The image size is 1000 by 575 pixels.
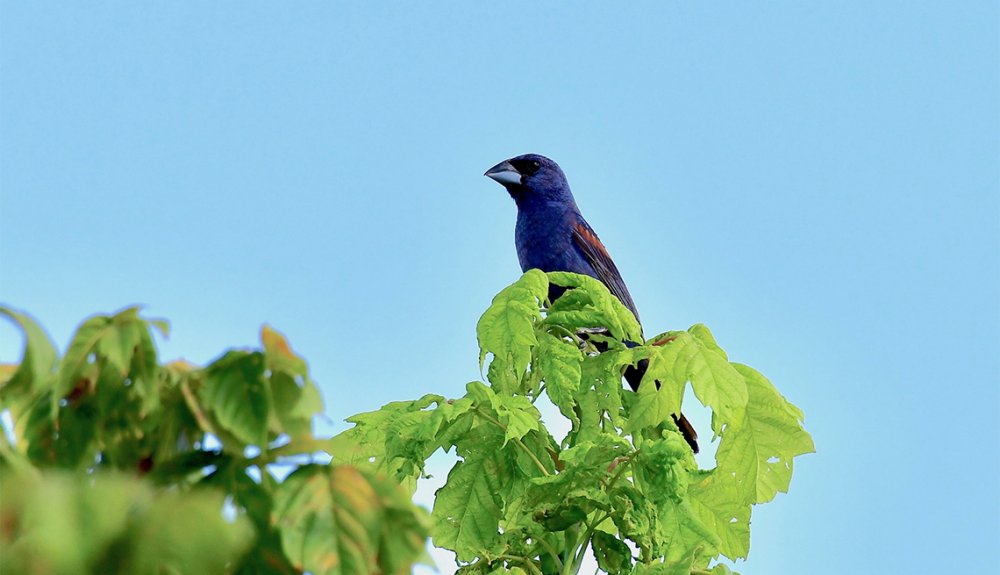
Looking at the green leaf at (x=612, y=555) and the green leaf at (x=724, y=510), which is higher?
the green leaf at (x=724, y=510)

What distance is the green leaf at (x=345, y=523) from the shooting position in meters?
1.71

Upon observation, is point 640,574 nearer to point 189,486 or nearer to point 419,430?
point 419,430

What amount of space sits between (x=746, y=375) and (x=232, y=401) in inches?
104

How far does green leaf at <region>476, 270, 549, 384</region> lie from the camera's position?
A: 13.1 feet

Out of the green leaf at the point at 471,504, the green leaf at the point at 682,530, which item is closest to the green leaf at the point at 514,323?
the green leaf at the point at 471,504

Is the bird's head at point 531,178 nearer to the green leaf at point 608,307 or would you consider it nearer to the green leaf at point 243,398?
the green leaf at point 608,307

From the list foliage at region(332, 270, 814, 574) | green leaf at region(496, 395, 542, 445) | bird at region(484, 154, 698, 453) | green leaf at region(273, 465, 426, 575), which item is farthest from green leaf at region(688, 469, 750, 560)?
bird at region(484, 154, 698, 453)

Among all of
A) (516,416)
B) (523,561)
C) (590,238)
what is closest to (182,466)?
(516,416)

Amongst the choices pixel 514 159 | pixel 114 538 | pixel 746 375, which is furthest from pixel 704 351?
pixel 514 159

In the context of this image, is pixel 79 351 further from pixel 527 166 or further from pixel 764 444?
pixel 527 166

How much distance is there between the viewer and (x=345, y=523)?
1739 millimetres

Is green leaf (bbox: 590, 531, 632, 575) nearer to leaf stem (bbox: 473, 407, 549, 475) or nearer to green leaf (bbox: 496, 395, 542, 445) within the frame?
leaf stem (bbox: 473, 407, 549, 475)

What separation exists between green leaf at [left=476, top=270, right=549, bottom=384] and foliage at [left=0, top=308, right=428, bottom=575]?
216 centimetres

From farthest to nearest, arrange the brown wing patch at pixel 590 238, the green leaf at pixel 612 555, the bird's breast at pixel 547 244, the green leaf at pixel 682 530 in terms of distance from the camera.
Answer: the brown wing patch at pixel 590 238, the bird's breast at pixel 547 244, the green leaf at pixel 612 555, the green leaf at pixel 682 530
